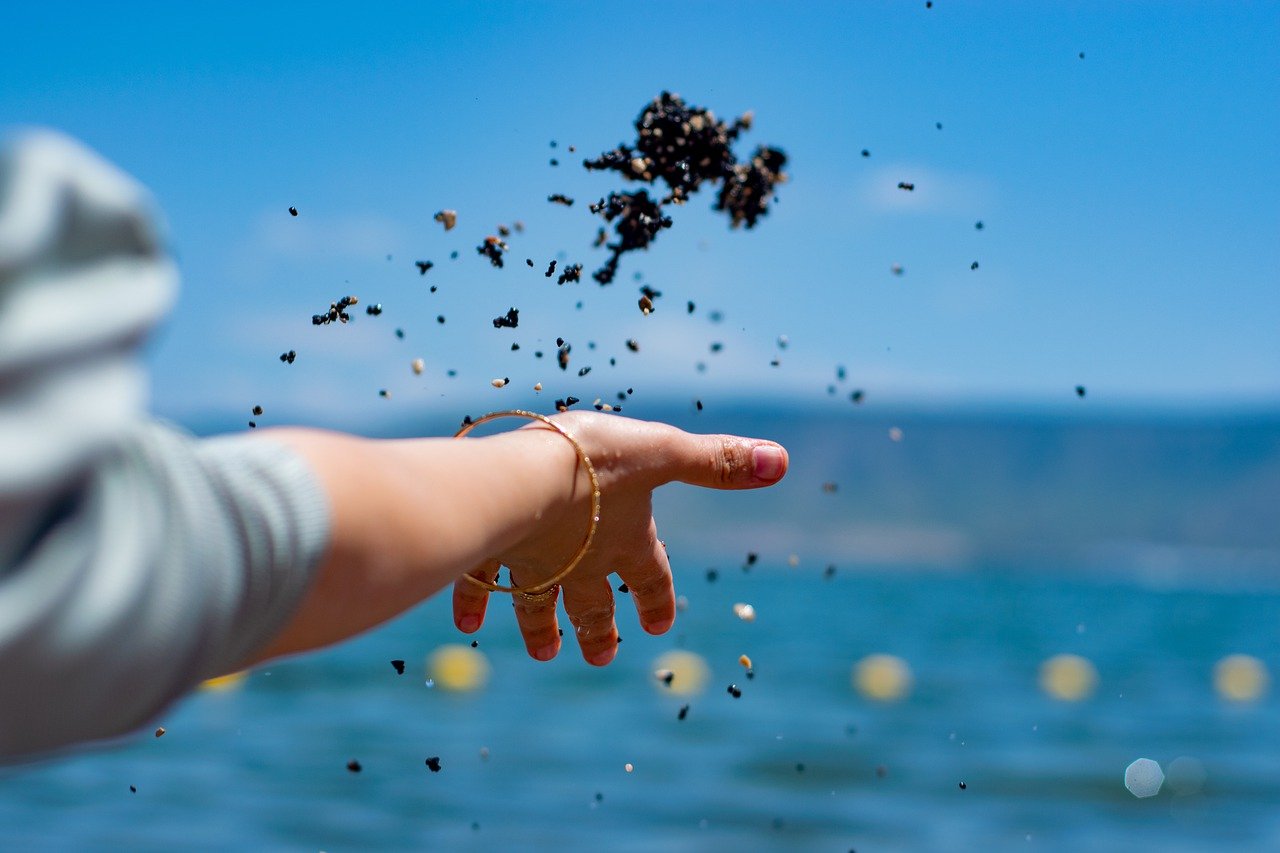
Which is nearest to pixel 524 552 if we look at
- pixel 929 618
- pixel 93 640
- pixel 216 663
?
pixel 216 663

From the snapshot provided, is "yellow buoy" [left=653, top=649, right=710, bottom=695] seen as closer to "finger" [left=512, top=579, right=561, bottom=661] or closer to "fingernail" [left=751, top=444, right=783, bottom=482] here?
"finger" [left=512, top=579, right=561, bottom=661]

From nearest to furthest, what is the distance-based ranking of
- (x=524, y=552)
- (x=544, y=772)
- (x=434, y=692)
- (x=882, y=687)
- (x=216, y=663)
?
1. (x=216, y=663)
2. (x=524, y=552)
3. (x=544, y=772)
4. (x=434, y=692)
5. (x=882, y=687)

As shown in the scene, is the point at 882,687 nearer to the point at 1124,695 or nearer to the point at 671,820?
the point at 1124,695

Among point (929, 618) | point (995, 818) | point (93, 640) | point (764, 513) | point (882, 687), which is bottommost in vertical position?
point (93, 640)

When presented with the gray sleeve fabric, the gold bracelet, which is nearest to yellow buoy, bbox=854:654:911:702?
the gold bracelet

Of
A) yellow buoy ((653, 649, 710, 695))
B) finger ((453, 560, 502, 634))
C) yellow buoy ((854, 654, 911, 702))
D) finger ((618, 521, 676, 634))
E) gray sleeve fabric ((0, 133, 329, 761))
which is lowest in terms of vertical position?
gray sleeve fabric ((0, 133, 329, 761))

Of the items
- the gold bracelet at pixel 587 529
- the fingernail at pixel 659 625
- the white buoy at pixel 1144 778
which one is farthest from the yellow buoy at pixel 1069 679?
A: the gold bracelet at pixel 587 529

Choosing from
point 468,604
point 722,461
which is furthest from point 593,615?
point 722,461
